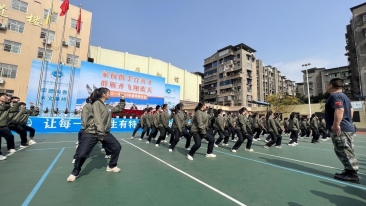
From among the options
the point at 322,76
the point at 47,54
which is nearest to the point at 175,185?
the point at 47,54

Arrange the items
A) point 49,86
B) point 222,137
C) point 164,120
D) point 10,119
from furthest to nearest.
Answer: point 49,86, point 222,137, point 164,120, point 10,119

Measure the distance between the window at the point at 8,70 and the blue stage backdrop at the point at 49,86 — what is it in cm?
471

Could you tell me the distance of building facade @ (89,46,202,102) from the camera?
98.6ft

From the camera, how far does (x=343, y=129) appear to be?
3.38 m

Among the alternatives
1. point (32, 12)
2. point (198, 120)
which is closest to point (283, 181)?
point (198, 120)

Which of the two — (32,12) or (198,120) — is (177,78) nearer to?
(32,12)

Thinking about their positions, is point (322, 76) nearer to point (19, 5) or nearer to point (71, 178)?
point (71, 178)

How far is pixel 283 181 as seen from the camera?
329 cm

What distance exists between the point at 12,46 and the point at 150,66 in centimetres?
2042

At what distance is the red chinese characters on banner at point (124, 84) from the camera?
65.1 ft

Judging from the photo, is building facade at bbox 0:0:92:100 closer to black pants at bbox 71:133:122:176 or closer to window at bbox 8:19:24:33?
window at bbox 8:19:24:33

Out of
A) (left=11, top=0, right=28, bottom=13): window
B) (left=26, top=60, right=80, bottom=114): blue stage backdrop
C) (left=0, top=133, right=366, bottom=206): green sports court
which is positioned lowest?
(left=0, top=133, right=366, bottom=206): green sports court

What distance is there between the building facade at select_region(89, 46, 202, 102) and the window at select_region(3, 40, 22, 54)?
8872 mm

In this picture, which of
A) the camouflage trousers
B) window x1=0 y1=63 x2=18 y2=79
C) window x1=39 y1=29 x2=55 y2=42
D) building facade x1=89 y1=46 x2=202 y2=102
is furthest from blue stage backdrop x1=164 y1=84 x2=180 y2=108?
the camouflage trousers
